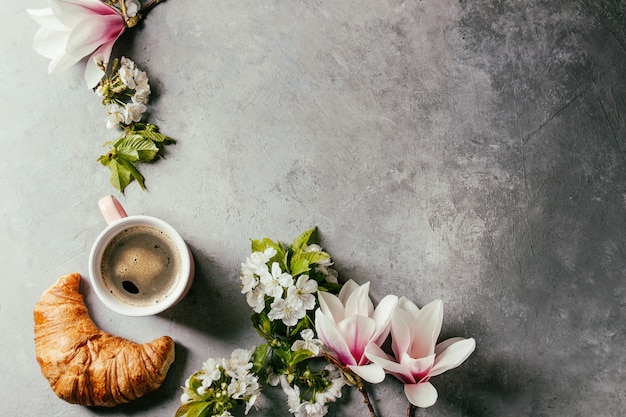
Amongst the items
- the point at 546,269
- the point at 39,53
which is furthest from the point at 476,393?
the point at 39,53

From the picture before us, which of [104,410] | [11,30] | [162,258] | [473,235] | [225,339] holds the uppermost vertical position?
[473,235]

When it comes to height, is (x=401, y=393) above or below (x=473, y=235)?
below

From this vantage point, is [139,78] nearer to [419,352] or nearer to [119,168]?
[119,168]

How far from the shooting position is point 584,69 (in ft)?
5.09

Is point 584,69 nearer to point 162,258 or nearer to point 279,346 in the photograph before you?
point 279,346

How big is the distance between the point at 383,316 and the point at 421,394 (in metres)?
0.17

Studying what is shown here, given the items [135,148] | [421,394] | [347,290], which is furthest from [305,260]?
[135,148]

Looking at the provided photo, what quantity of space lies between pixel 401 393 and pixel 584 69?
0.85 m

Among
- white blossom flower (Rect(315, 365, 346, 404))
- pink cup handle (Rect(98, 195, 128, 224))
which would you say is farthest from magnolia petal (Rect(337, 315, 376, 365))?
pink cup handle (Rect(98, 195, 128, 224))

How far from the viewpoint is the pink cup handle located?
1.45 m

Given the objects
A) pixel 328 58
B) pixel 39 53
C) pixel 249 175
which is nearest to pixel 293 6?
pixel 328 58

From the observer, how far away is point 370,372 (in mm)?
1360

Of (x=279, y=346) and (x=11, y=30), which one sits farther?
(x=11, y=30)

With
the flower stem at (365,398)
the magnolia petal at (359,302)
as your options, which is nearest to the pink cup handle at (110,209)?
the magnolia petal at (359,302)
